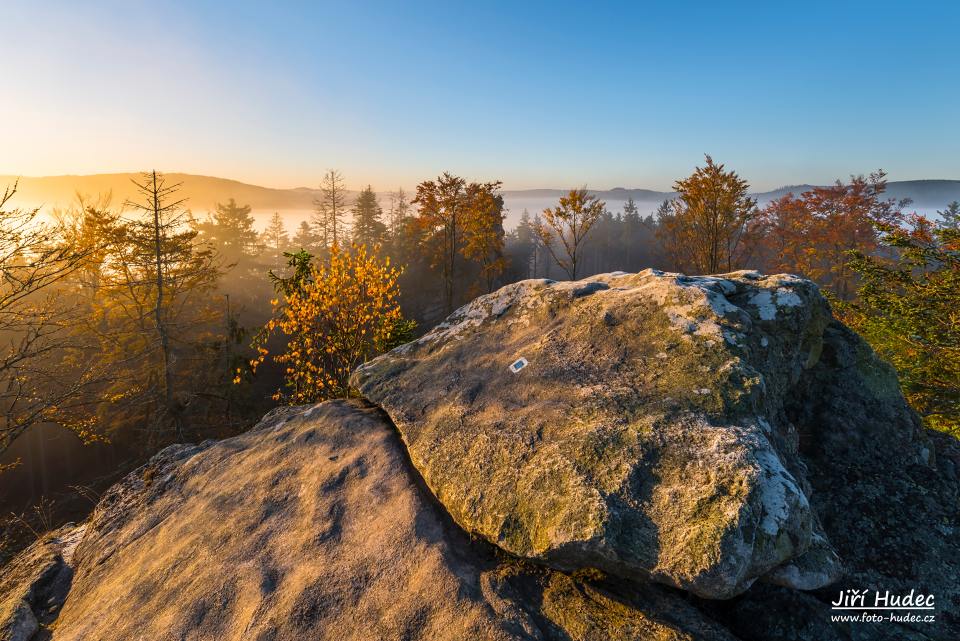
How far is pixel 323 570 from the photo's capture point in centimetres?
302

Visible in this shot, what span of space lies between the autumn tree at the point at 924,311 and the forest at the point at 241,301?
0.05m

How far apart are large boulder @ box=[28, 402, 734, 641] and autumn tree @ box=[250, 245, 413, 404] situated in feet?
9.15

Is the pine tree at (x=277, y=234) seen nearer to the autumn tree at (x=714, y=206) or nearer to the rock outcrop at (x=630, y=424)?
the autumn tree at (x=714, y=206)

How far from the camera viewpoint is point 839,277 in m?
24.8

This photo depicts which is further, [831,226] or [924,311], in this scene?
[831,226]

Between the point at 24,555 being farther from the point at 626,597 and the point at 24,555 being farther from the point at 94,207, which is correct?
the point at 94,207

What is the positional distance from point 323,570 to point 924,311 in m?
14.1

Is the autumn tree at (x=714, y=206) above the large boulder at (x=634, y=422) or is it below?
above

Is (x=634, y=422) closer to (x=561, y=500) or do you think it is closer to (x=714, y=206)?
(x=561, y=500)

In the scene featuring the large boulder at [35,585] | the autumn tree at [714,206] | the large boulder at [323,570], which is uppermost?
the autumn tree at [714,206]

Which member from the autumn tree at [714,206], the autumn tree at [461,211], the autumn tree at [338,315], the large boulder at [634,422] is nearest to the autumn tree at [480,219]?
the autumn tree at [461,211]

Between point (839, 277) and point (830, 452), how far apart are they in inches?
1066

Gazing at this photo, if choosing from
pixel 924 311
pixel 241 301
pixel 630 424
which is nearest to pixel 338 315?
pixel 630 424

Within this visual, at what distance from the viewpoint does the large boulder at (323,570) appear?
102 inches
